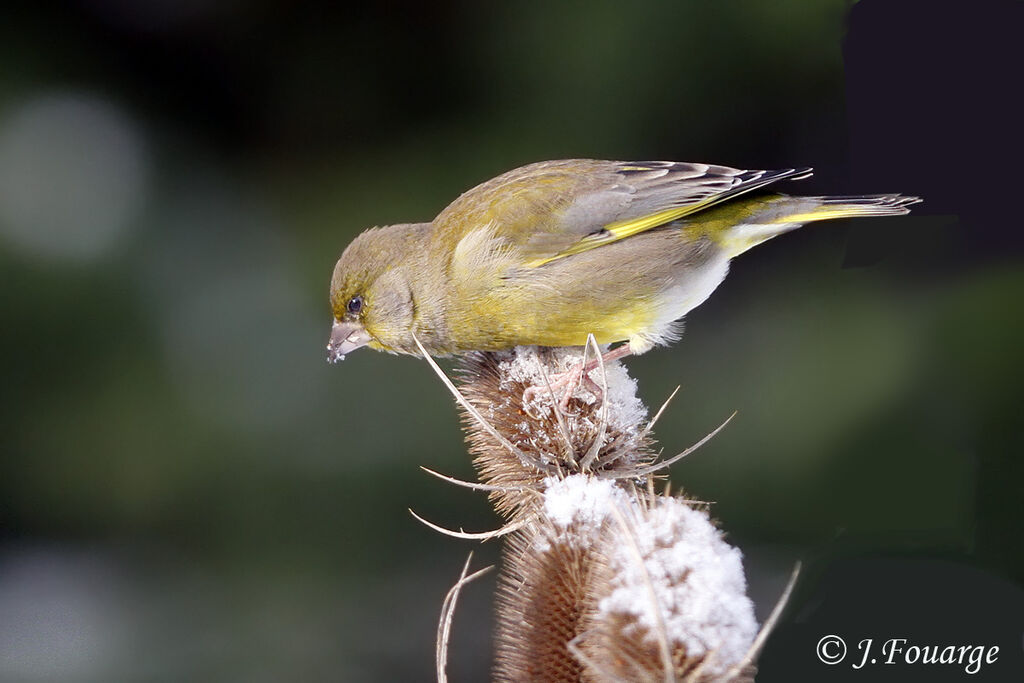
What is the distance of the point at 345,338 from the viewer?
235cm

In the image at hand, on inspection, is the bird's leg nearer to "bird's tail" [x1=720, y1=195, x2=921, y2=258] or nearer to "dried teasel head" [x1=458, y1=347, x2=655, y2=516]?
"dried teasel head" [x1=458, y1=347, x2=655, y2=516]

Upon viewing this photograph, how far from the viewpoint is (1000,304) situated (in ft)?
11.3

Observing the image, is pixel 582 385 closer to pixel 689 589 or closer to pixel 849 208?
pixel 689 589

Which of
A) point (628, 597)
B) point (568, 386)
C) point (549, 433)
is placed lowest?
point (628, 597)

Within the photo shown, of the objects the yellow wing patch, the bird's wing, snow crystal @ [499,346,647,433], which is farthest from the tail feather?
snow crystal @ [499,346,647,433]

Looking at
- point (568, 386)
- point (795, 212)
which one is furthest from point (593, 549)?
point (795, 212)

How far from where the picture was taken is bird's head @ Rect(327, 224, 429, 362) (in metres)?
2.33

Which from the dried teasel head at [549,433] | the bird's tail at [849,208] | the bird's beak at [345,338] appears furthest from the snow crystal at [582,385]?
the bird's tail at [849,208]

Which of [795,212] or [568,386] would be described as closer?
[568,386]

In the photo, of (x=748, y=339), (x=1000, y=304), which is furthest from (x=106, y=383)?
(x=1000, y=304)

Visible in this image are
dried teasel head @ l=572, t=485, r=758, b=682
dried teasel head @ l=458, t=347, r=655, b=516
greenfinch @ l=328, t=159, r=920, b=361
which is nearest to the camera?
dried teasel head @ l=572, t=485, r=758, b=682

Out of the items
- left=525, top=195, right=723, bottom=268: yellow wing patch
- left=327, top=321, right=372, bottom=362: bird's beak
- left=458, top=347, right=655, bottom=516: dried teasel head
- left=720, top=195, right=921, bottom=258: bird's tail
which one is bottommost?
left=458, top=347, right=655, bottom=516: dried teasel head

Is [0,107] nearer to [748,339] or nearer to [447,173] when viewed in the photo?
[447,173]

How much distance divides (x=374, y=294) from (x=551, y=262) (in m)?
0.42
